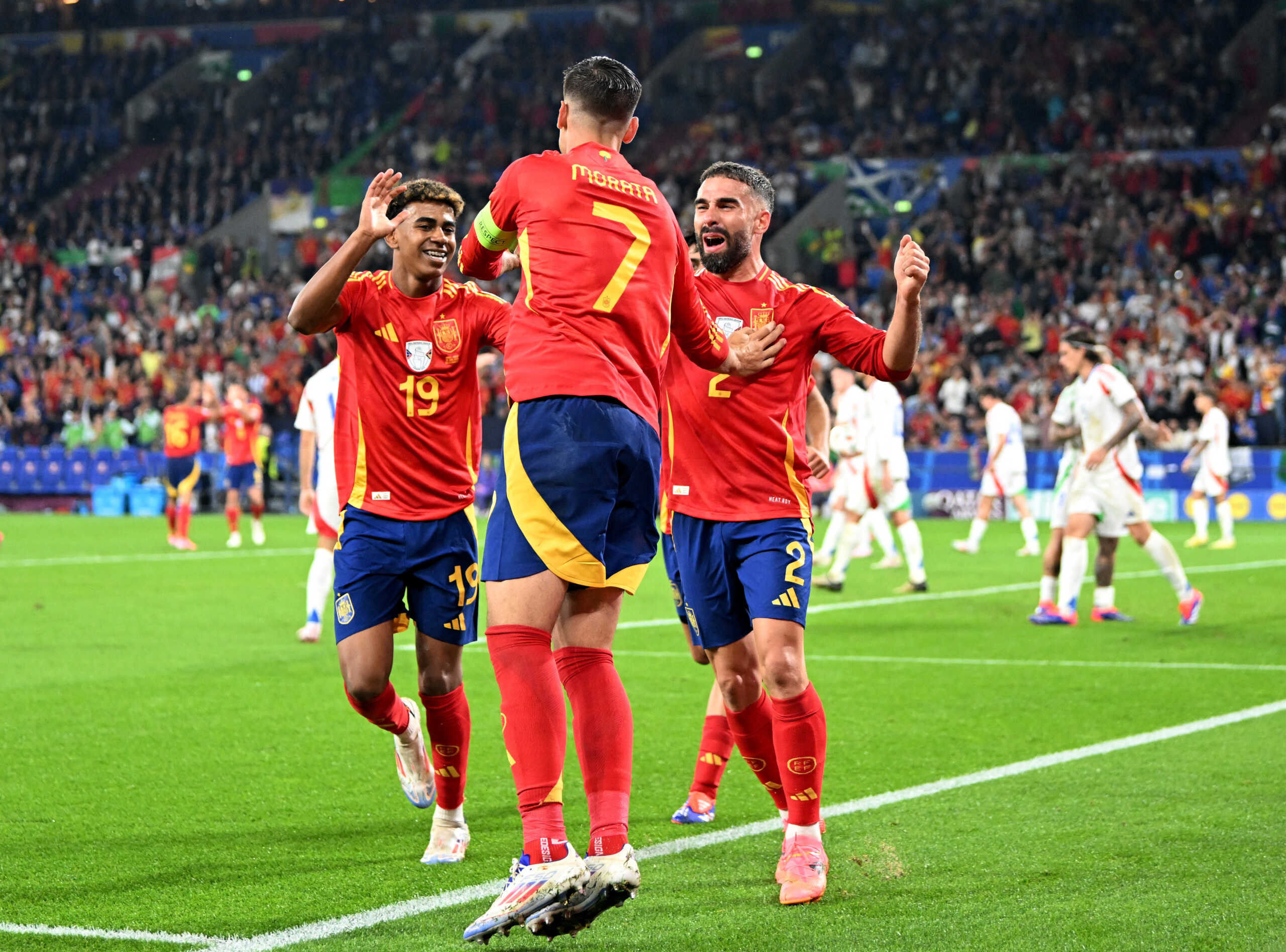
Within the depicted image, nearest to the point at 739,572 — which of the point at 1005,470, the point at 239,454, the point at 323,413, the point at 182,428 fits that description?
the point at 323,413

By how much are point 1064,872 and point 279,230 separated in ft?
129

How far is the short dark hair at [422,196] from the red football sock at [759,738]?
204cm

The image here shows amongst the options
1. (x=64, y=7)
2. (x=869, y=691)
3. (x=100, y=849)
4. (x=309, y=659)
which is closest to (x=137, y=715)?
(x=309, y=659)

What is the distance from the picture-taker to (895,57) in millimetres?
39969

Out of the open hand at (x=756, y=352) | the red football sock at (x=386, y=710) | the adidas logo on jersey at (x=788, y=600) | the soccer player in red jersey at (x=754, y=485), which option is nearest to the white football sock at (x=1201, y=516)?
the soccer player in red jersey at (x=754, y=485)

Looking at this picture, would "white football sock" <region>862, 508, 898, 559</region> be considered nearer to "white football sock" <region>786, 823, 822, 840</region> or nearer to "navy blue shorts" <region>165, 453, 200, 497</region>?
"navy blue shorts" <region>165, 453, 200, 497</region>

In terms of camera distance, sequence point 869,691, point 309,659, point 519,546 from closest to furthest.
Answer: point 519,546 < point 869,691 < point 309,659

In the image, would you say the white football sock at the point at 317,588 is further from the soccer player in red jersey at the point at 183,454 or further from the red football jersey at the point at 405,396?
the soccer player in red jersey at the point at 183,454

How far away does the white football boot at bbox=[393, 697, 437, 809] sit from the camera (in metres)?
5.76

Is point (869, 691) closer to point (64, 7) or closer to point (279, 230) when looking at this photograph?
point (279, 230)

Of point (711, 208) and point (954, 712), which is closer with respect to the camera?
point (711, 208)

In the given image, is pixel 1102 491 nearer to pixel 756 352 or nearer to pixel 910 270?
pixel 910 270

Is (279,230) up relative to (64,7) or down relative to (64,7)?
down

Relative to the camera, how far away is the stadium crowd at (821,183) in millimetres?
30531
